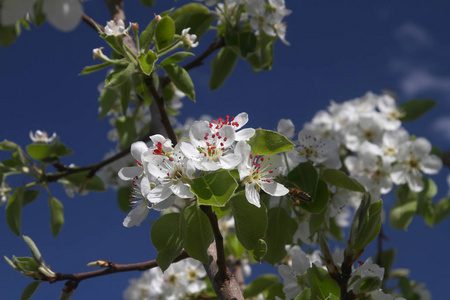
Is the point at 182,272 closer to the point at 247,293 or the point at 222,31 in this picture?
the point at 247,293

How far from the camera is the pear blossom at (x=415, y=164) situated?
2.23 metres

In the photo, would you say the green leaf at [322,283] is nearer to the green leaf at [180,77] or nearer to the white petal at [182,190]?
the white petal at [182,190]

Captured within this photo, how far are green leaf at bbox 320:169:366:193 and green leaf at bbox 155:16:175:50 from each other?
633 millimetres

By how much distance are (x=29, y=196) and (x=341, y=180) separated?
1.44 m

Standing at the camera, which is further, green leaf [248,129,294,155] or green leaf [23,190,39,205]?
green leaf [23,190,39,205]

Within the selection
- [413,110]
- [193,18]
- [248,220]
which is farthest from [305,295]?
[413,110]

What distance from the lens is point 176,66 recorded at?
1.44 m

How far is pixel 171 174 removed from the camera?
1.04 metres

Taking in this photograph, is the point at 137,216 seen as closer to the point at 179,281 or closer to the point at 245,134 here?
Answer: the point at 245,134

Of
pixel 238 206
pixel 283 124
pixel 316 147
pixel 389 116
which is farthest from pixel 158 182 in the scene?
pixel 389 116

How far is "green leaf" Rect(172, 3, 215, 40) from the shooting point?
1.85 m

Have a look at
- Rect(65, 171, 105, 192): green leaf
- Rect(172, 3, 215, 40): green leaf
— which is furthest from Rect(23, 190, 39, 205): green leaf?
Rect(172, 3, 215, 40): green leaf

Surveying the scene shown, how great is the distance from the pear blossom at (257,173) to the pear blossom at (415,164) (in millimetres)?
1270

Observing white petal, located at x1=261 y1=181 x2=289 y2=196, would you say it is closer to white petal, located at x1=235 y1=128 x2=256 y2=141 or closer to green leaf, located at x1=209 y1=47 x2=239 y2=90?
white petal, located at x1=235 y1=128 x2=256 y2=141
